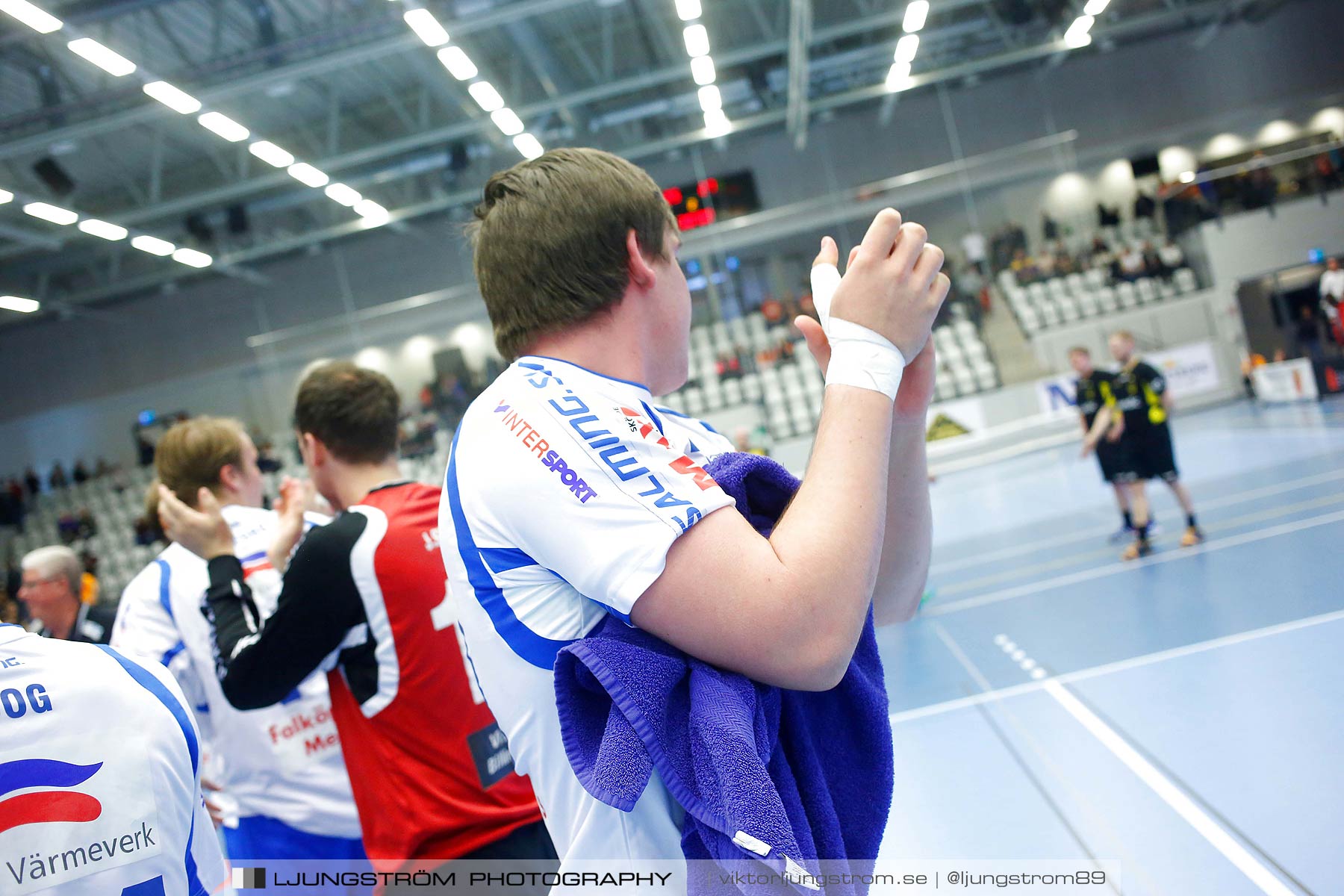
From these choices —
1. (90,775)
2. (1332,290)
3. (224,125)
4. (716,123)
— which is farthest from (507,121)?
(90,775)

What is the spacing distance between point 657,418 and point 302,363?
47.9ft

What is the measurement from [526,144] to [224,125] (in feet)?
16.7

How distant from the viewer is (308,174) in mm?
14586

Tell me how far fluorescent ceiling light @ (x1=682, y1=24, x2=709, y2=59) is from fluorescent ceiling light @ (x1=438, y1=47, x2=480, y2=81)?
9.74 feet

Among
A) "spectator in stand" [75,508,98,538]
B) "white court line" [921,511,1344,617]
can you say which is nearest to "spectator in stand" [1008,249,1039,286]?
"white court line" [921,511,1344,617]

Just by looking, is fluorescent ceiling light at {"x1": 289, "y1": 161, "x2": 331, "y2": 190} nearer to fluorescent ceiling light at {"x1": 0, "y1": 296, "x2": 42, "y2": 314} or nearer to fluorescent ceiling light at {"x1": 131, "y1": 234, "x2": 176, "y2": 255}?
fluorescent ceiling light at {"x1": 131, "y1": 234, "x2": 176, "y2": 255}

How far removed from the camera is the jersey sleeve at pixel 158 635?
2.55 metres

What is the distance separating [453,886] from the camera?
177 cm

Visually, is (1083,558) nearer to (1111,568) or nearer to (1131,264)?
(1111,568)

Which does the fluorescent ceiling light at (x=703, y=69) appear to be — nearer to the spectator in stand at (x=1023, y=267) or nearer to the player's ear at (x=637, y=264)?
the spectator in stand at (x=1023, y=267)

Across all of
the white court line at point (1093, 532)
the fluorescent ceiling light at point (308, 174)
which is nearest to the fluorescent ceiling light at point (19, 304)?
the fluorescent ceiling light at point (308, 174)

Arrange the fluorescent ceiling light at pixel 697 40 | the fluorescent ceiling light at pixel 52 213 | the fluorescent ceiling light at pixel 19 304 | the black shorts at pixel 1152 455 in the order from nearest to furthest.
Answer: the black shorts at pixel 1152 455 → the fluorescent ceiling light at pixel 697 40 → the fluorescent ceiling light at pixel 52 213 → the fluorescent ceiling light at pixel 19 304

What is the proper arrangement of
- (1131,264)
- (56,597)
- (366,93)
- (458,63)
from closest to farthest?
(56,597)
(458,63)
(366,93)
(1131,264)

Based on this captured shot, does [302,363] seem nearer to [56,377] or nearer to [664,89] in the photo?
[664,89]
